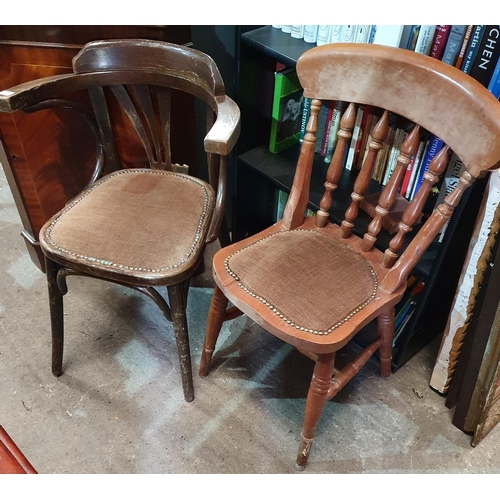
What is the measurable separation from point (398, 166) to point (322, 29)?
476 mm

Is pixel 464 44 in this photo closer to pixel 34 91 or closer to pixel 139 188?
pixel 139 188

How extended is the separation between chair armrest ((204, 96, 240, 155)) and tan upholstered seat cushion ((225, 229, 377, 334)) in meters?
0.28

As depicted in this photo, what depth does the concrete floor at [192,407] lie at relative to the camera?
1.43 meters

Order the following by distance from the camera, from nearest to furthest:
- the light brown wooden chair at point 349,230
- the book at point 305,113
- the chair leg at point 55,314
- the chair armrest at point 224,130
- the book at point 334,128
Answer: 1. the light brown wooden chair at point 349,230
2. the chair armrest at point 224,130
3. the chair leg at point 55,314
4. the book at point 334,128
5. the book at point 305,113

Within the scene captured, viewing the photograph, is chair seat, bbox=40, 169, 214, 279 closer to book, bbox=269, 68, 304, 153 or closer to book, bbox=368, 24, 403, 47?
book, bbox=269, 68, 304, 153

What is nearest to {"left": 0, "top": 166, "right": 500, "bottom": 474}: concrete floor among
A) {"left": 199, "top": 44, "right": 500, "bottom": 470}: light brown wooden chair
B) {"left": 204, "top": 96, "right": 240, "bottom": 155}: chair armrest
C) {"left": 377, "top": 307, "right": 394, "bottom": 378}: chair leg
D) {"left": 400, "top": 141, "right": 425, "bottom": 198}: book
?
{"left": 377, "top": 307, "right": 394, "bottom": 378}: chair leg

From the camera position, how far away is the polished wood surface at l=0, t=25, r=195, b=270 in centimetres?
141

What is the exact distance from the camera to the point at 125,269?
4.08 ft

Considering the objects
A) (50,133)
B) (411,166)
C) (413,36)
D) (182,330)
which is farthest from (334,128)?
(50,133)

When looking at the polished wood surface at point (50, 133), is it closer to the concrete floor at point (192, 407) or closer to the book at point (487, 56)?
the concrete floor at point (192, 407)

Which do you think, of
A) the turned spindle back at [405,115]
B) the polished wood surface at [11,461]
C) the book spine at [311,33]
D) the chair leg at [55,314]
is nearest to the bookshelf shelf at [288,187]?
the book spine at [311,33]

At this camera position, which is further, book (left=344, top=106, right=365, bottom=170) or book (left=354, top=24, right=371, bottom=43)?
book (left=344, top=106, right=365, bottom=170)

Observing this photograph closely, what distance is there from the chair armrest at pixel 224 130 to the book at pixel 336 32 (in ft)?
1.14
